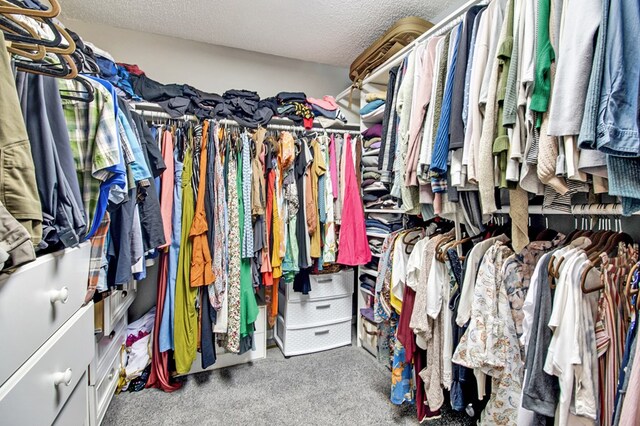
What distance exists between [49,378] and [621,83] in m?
1.42

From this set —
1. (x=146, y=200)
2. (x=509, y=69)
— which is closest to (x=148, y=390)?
(x=146, y=200)

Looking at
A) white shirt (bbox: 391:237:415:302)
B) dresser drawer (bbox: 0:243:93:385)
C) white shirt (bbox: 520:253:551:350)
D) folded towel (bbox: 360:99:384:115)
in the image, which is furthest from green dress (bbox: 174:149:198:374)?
white shirt (bbox: 520:253:551:350)

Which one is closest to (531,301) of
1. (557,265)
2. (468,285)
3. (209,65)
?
(557,265)

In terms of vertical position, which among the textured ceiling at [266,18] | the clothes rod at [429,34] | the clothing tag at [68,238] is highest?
the textured ceiling at [266,18]

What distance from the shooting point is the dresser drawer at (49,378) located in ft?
1.68

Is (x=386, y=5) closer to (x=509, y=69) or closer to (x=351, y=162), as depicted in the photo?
(x=351, y=162)

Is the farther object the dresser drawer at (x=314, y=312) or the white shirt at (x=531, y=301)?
the dresser drawer at (x=314, y=312)

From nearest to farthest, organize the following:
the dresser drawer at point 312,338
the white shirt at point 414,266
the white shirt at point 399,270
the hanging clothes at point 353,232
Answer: the white shirt at point 414,266 < the white shirt at point 399,270 < the hanging clothes at point 353,232 < the dresser drawer at point 312,338

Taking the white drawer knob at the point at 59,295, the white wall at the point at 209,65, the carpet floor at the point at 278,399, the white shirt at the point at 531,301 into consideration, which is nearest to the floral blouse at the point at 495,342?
the white shirt at the point at 531,301

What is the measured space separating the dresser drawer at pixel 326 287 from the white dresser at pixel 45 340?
1.33 metres

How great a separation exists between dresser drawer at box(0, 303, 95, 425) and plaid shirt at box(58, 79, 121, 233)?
35 centimetres

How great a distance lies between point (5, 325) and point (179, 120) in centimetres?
156

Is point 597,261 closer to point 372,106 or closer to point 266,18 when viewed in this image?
point 372,106

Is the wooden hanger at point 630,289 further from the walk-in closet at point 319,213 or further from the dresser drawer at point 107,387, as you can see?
the dresser drawer at point 107,387
